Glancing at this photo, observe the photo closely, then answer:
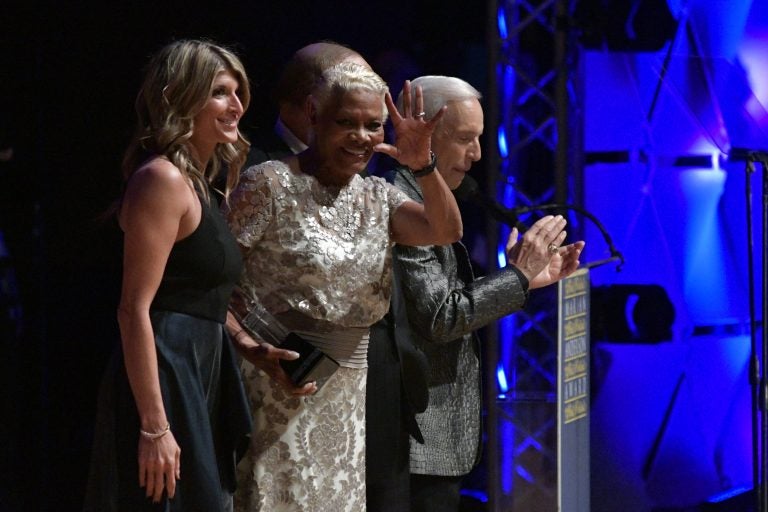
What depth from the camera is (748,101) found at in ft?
15.9

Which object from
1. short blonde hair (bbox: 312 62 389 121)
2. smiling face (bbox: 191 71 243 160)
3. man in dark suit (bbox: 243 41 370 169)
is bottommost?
smiling face (bbox: 191 71 243 160)

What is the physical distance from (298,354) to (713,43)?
3.21 metres

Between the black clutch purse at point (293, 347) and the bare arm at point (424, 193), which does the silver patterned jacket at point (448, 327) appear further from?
the black clutch purse at point (293, 347)

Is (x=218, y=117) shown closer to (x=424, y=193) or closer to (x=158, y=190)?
(x=158, y=190)

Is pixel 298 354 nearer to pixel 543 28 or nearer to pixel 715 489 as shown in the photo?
pixel 543 28

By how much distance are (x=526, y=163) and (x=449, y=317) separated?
Result: 160 cm

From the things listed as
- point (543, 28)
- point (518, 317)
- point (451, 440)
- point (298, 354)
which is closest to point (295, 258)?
point (298, 354)

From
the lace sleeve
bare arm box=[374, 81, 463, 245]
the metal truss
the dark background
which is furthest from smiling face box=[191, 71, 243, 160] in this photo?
the metal truss

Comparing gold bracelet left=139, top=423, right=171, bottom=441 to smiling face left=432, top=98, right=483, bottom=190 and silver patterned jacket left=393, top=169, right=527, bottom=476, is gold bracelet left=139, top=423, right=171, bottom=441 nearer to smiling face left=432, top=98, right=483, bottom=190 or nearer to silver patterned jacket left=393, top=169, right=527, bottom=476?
silver patterned jacket left=393, top=169, right=527, bottom=476

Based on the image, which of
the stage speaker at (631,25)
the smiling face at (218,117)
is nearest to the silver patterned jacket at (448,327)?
the smiling face at (218,117)

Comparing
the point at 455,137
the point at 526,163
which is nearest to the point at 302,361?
the point at 455,137

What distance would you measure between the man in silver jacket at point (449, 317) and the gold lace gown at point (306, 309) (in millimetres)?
293

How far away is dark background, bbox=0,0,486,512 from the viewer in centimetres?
383

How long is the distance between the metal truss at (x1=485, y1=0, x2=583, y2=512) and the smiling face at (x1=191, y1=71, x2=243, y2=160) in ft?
6.43
